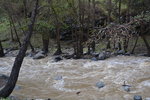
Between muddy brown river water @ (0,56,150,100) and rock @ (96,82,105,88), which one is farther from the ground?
rock @ (96,82,105,88)

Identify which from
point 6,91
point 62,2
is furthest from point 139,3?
point 6,91

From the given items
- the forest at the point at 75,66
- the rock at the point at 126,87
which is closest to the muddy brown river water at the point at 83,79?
the forest at the point at 75,66

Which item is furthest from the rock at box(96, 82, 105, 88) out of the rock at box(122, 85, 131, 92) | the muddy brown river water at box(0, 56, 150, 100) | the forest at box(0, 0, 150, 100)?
the rock at box(122, 85, 131, 92)

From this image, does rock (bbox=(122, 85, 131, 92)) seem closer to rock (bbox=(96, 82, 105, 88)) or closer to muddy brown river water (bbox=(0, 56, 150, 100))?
muddy brown river water (bbox=(0, 56, 150, 100))

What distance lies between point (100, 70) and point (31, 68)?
161 inches

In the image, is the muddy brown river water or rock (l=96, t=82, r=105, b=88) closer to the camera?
the muddy brown river water

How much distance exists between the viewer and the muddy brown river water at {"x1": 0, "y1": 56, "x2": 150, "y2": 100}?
9047 mm

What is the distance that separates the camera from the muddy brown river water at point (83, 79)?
9.05 metres

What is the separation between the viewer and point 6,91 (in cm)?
755

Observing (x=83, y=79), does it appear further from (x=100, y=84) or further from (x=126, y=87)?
(x=126, y=87)

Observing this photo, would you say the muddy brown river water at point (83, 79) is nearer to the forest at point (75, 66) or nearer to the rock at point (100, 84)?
the forest at point (75, 66)

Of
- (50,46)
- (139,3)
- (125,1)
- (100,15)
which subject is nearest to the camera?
(139,3)

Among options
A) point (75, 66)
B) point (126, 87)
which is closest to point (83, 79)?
point (126, 87)

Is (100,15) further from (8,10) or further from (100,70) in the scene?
(100,70)
